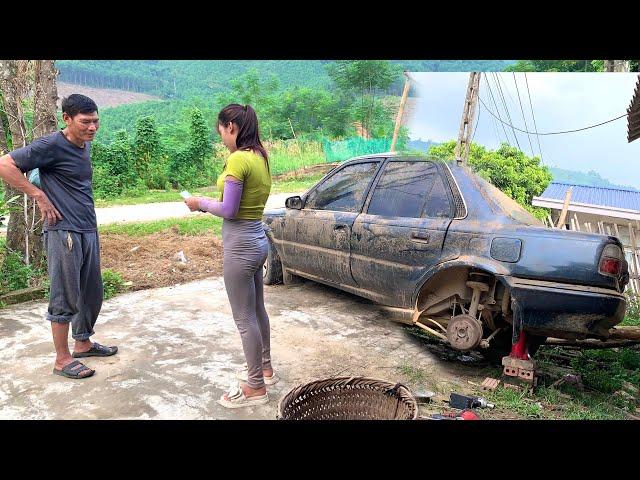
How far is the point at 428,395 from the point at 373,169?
1.99 m

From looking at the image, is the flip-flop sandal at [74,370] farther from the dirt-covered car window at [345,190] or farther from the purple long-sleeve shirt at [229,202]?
the dirt-covered car window at [345,190]

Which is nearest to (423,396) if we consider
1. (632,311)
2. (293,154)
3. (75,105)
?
(75,105)

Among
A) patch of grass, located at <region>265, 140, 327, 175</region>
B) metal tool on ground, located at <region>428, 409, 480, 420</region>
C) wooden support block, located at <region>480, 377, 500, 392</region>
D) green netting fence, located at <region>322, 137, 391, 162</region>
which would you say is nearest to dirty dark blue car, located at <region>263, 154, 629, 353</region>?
wooden support block, located at <region>480, 377, 500, 392</region>

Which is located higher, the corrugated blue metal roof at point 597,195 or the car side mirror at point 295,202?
the corrugated blue metal roof at point 597,195

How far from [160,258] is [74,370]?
3.40 m

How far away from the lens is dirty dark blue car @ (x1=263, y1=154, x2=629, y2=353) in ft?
10.2

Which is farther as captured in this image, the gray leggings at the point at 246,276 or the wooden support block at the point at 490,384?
the wooden support block at the point at 490,384

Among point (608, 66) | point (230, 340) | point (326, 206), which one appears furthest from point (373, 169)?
point (608, 66)

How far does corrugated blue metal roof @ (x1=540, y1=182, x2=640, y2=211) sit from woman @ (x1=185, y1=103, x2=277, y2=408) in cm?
459

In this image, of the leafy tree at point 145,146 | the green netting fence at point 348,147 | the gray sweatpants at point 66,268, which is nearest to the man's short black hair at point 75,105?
the gray sweatpants at point 66,268

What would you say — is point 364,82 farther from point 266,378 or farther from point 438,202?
point 266,378

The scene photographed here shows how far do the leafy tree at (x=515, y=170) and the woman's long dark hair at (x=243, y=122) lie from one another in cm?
368

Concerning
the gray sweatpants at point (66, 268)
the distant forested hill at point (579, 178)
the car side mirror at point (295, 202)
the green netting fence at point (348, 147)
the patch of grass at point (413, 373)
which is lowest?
the patch of grass at point (413, 373)

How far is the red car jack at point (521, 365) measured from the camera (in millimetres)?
3396
